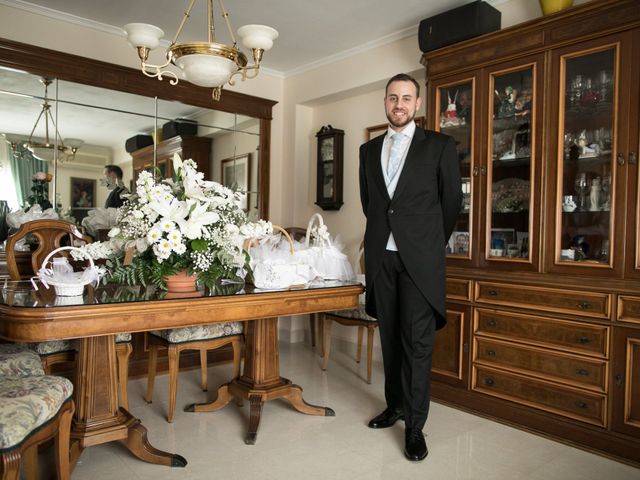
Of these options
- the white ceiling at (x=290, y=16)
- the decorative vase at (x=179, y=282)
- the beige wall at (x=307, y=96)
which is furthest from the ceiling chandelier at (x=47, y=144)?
the decorative vase at (x=179, y=282)

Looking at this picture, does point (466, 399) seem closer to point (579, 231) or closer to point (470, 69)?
point (579, 231)

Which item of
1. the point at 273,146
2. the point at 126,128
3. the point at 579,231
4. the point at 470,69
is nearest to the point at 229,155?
the point at 273,146

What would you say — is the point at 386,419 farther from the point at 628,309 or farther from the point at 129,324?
the point at 129,324

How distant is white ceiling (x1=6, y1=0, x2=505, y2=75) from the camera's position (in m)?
3.55

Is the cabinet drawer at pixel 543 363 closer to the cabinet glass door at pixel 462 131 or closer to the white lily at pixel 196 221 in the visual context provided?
the cabinet glass door at pixel 462 131

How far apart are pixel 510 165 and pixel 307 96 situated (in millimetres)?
2509

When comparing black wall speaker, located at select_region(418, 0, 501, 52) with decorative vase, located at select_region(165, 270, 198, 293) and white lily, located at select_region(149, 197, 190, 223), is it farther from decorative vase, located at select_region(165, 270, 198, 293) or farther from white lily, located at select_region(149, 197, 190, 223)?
decorative vase, located at select_region(165, 270, 198, 293)

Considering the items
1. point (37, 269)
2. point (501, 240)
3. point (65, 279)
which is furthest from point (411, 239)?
point (37, 269)

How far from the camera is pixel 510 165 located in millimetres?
2930

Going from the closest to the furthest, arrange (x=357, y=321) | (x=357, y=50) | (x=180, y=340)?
(x=180, y=340) → (x=357, y=321) → (x=357, y=50)

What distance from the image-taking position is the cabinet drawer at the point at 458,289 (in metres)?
3.05

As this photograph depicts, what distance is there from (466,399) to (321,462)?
44.4 inches

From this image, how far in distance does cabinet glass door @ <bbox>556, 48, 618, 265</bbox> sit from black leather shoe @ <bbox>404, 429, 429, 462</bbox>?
1187 mm

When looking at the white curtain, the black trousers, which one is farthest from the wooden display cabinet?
the white curtain
